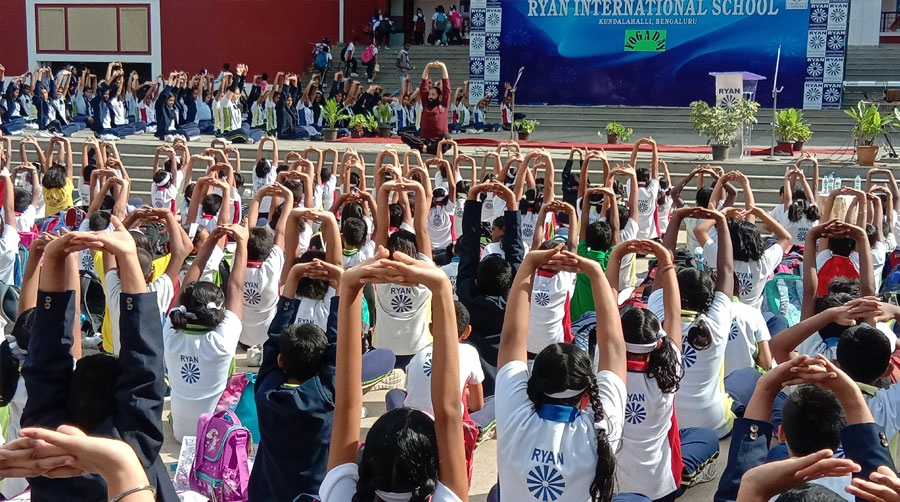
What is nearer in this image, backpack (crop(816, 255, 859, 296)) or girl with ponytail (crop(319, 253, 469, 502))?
girl with ponytail (crop(319, 253, 469, 502))

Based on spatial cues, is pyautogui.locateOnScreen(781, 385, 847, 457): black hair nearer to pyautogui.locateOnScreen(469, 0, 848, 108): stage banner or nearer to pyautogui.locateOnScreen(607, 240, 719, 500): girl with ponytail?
pyautogui.locateOnScreen(607, 240, 719, 500): girl with ponytail

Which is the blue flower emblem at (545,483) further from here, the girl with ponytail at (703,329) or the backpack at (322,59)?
the backpack at (322,59)

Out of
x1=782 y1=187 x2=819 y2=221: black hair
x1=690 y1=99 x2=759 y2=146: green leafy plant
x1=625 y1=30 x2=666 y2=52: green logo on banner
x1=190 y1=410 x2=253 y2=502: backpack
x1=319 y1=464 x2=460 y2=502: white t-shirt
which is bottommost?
x1=190 y1=410 x2=253 y2=502: backpack

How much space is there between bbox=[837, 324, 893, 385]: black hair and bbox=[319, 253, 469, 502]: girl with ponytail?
156cm

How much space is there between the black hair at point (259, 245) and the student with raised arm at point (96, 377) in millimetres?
2905

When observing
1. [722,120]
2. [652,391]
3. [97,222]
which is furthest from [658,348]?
[722,120]

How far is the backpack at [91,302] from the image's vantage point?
5793 mm

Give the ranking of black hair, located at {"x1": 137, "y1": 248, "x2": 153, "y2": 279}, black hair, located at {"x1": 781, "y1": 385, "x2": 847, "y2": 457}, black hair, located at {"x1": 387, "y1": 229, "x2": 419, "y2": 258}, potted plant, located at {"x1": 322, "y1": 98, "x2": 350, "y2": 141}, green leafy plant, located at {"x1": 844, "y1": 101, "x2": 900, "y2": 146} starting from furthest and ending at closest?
potted plant, located at {"x1": 322, "y1": 98, "x2": 350, "y2": 141} → green leafy plant, located at {"x1": 844, "y1": 101, "x2": 900, "y2": 146} → black hair, located at {"x1": 387, "y1": 229, "x2": 419, "y2": 258} → black hair, located at {"x1": 137, "y1": 248, "x2": 153, "y2": 279} → black hair, located at {"x1": 781, "y1": 385, "x2": 847, "y2": 457}

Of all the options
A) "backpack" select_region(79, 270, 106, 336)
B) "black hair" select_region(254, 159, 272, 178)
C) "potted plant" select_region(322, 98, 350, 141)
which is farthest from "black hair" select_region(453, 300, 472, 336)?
"potted plant" select_region(322, 98, 350, 141)

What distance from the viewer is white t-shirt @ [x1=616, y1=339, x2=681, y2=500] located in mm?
3249

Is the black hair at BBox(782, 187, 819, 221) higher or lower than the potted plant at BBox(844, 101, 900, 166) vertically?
lower

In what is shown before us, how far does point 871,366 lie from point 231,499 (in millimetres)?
2457

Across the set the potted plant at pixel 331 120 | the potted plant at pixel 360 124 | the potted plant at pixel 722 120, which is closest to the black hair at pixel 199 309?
the potted plant at pixel 722 120

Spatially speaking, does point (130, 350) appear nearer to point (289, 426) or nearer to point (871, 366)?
point (289, 426)
